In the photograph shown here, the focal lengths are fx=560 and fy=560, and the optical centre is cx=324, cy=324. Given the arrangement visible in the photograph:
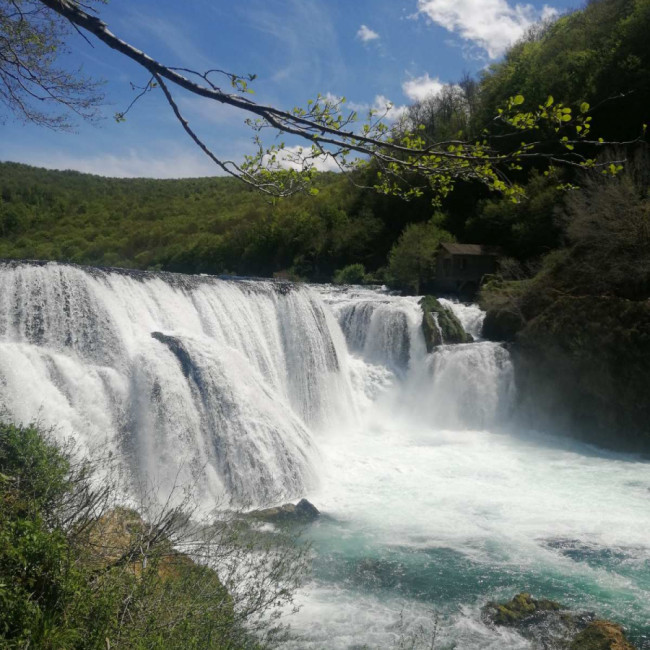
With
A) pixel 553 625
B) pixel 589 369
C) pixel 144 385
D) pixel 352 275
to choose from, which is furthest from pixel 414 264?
pixel 553 625

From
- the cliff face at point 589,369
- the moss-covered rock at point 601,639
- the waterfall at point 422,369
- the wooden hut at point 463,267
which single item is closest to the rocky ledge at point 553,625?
the moss-covered rock at point 601,639

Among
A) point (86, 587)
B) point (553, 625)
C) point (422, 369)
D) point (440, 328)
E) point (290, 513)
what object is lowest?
point (553, 625)

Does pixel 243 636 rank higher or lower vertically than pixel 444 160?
lower

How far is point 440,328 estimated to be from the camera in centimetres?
1686

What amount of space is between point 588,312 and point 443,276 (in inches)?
431

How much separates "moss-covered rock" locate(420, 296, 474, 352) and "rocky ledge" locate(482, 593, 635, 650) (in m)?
10.4

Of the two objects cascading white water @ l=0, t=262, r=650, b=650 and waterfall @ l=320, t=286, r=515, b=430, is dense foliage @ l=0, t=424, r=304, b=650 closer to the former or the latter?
cascading white water @ l=0, t=262, r=650, b=650

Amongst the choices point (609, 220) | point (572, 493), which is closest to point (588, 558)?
point (572, 493)

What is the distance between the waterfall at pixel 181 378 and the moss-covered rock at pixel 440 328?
173cm

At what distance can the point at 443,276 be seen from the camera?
25.0 m

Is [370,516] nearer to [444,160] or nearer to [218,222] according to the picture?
[444,160]

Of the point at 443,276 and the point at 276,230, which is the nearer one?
the point at 443,276

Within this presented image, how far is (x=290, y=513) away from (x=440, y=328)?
31.0ft

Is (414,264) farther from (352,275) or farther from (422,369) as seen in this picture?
(422,369)
